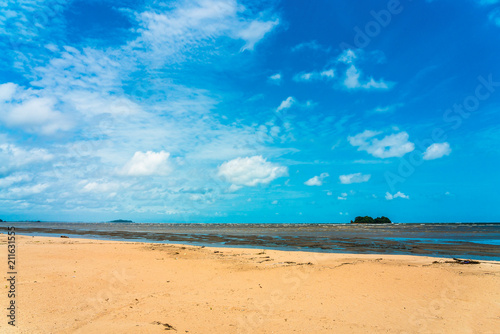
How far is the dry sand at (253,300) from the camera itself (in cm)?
722

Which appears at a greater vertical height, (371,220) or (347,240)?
(371,220)

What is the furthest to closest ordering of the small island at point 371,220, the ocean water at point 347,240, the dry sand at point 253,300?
the small island at point 371,220 → the ocean water at point 347,240 → the dry sand at point 253,300

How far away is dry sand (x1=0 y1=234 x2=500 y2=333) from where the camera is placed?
7219 mm

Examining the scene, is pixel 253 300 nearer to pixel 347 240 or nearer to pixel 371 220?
pixel 347 240

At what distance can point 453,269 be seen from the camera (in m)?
15.1

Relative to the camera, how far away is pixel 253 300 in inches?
368

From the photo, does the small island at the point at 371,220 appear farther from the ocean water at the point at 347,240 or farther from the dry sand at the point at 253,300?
the dry sand at the point at 253,300

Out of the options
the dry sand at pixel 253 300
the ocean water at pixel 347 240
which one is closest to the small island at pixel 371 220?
the ocean water at pixel 347 240

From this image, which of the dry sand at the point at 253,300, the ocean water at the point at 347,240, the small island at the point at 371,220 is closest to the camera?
the dry sand at the point at 253,300

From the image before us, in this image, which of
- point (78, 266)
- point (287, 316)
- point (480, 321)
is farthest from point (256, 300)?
point (78, 266)

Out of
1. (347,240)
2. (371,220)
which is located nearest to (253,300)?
(347,240)

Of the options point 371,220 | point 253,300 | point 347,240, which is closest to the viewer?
point 253,300

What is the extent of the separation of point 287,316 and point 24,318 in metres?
6.78

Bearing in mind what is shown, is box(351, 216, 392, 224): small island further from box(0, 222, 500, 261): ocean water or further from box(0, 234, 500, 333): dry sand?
box(0, 234, 500, 333): dry sand
